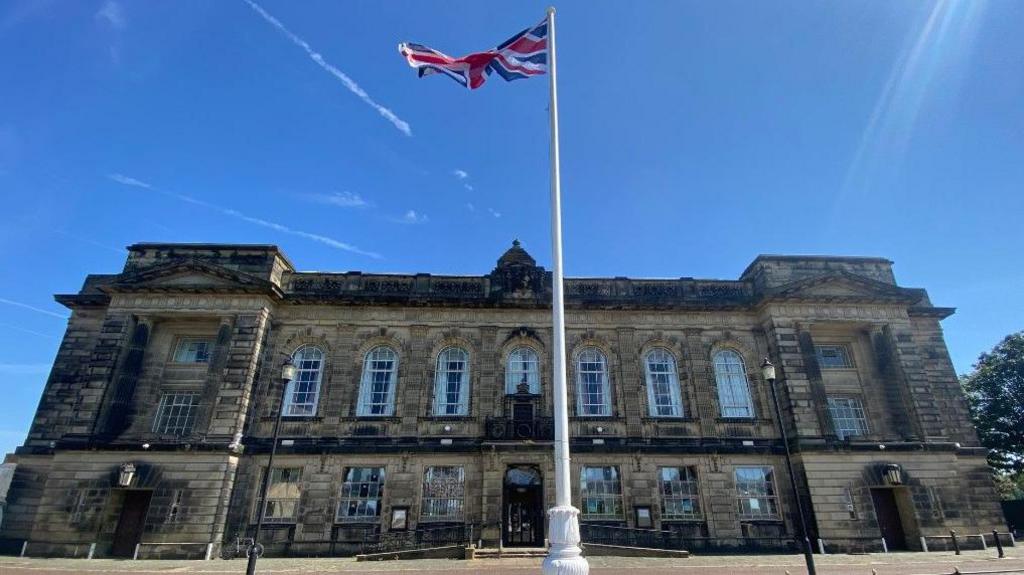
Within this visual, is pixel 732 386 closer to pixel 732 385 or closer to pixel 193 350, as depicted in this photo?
pixel 732 385

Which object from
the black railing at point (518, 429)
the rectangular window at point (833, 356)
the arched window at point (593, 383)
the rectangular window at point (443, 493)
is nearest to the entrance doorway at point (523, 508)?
the black railing at point (518, 429)

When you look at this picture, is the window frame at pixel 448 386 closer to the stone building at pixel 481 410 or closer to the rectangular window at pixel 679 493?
the stone building at pixel 481 410

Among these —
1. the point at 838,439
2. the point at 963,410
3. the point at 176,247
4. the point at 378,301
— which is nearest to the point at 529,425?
the point at 378,301

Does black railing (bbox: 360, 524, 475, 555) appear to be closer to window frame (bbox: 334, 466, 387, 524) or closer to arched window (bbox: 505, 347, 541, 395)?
window frame (bbox: 334, 466, 387, 524)

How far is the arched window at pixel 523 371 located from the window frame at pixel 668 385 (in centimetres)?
502

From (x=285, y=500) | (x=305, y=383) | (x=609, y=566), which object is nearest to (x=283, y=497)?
(x=285, y=500)

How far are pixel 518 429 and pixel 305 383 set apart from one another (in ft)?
31.5

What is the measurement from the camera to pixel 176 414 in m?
21.5

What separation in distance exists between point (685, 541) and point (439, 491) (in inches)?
397

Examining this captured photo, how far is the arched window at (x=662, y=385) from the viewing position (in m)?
22.7

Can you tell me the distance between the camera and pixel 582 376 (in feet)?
75.9

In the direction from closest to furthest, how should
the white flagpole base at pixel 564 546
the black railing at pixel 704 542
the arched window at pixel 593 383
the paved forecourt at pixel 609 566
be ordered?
the white flagpole base at pixel 564 546
the paved forecourt at pixel 609 566
the black railing at pixel 704 542
the arched window at pixel 593 383

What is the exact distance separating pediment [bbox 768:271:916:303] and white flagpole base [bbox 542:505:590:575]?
60.5 ft

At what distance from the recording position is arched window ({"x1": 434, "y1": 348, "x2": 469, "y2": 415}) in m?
22.3
